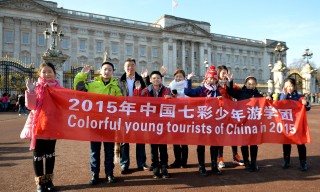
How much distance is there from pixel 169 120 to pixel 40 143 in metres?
2.28

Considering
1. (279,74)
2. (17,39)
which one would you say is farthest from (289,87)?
(17,39)

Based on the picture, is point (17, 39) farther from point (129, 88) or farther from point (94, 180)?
point (94, 180)

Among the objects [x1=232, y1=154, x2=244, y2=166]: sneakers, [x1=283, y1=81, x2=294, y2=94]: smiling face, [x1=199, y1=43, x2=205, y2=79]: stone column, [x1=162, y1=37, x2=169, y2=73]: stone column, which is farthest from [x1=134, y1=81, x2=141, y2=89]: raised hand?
[x1=199, y1=43, x2=205, y2=79]: stone column

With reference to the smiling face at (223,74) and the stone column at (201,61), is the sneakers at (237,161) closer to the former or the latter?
the smiling face at (223,74)

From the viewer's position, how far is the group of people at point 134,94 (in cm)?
412

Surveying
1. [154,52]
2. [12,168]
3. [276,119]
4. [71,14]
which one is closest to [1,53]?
[71,14]

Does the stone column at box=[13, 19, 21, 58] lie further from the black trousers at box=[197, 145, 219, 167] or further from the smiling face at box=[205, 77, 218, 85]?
the black trousers at box=[197, 145, 219, 167]

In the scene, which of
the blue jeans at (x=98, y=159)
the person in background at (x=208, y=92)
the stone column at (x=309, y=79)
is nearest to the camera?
the blue jeans at (x=98, y=159)

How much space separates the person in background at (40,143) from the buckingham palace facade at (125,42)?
4236 cm

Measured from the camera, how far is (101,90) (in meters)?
4.88

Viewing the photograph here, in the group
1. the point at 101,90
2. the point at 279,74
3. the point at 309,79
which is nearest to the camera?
the point at 101,90

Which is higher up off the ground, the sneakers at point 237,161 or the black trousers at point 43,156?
the black trousers at point 43,156

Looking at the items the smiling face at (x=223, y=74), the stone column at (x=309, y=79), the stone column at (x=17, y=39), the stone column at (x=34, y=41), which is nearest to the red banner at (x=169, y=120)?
the smiling face at (x=223, y=74)

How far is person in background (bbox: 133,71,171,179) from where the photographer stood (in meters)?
4.79
